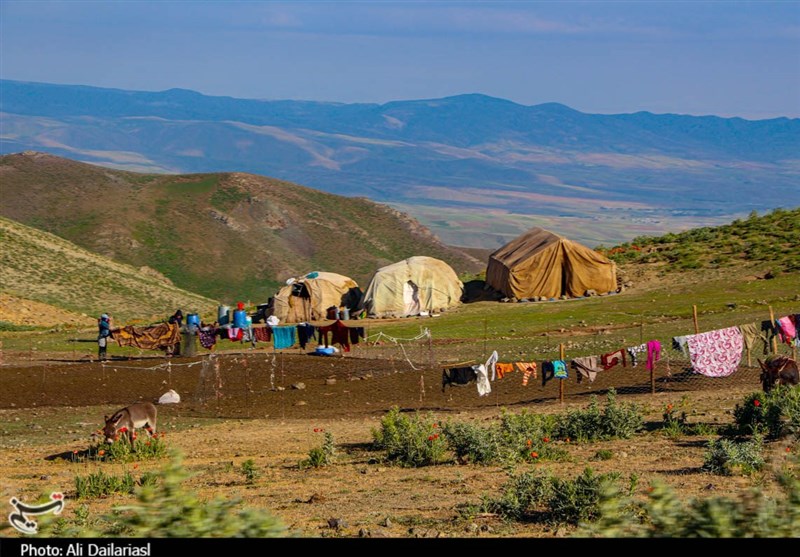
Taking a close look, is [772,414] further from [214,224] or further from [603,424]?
[214,224]

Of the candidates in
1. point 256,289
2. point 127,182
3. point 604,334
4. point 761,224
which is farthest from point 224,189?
point 604,334

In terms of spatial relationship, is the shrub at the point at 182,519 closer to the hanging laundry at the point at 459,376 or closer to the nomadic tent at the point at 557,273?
the hanging laundry at the point at 459,376

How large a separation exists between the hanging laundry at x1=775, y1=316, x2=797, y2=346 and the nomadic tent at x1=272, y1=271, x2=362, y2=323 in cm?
2243

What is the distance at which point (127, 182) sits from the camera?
129 m

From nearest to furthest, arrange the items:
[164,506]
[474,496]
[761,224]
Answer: [164,506] < [474,496] < [761,224]

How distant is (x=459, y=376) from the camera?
82.0 ft

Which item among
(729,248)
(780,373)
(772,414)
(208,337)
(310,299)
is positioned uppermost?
(729,248)

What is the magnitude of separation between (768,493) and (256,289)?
9569 cm

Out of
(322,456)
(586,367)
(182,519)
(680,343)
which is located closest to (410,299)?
(586,367)

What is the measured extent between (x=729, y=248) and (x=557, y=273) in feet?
32.6

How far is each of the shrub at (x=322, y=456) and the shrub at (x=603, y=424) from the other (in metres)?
4.50

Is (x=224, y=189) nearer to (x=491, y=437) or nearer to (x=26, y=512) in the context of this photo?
(x=491, y=437)

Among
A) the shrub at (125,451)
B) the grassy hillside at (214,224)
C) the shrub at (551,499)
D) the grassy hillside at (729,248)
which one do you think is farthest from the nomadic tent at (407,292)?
the grassy hillside at (214,224)

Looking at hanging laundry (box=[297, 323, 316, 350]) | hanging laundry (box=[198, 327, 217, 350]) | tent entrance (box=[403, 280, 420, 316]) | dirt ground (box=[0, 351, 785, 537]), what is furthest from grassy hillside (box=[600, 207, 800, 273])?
hanging laundry (box=[198, 327, 217, 350])
